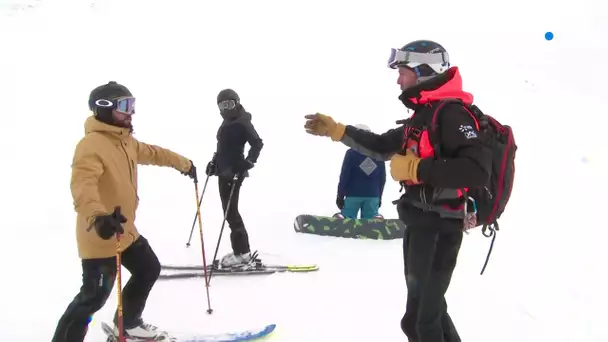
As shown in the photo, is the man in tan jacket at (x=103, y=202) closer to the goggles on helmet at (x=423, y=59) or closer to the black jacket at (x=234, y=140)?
the black jacket at (x=234, y=140)

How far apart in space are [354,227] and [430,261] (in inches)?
168

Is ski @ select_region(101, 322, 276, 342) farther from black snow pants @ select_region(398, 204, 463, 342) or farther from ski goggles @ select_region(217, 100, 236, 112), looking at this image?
ski goggles @ select_region(217, 100, 236, 112)

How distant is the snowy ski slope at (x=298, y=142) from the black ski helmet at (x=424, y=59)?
104 inches

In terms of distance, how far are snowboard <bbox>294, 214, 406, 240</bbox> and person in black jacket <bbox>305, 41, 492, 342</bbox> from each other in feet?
13.0

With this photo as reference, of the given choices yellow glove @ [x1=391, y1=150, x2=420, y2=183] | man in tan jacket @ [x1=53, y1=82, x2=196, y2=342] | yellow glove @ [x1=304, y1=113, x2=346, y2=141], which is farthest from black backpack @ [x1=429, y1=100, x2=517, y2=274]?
man in tan jacket @ [x1=53, y1=82, x2=196, y2=342]

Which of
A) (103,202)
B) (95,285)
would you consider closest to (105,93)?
(103,202)

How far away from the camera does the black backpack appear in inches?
120

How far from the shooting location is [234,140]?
243 inches

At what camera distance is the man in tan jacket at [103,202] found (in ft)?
11.4

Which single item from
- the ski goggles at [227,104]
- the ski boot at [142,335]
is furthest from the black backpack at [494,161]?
the ski goggles at [227,104]

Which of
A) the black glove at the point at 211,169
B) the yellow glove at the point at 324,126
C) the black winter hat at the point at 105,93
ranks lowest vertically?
the black glove at the point at 211,169

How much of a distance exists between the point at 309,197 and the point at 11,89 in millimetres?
9500

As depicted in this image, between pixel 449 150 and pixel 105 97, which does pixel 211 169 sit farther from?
pixel 449 150

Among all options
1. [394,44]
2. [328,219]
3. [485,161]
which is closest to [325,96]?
[394,44]
